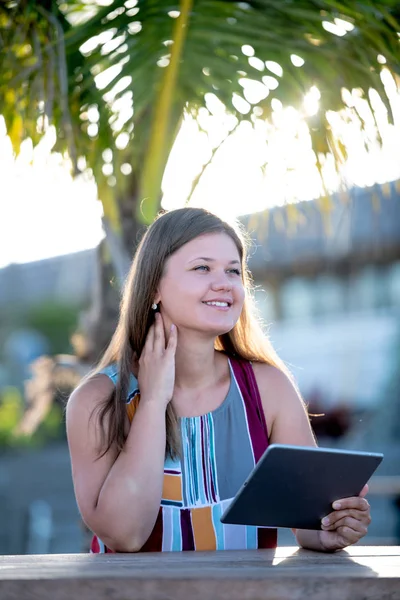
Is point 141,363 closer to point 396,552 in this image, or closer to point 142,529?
point 142,529

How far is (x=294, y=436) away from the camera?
245 cm

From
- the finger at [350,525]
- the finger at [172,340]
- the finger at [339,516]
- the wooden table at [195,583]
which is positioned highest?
the finger at [172,340]

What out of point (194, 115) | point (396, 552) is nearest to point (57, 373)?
point (194, 115)

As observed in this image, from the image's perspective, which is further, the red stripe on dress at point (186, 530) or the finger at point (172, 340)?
the finger at point (172, 340)

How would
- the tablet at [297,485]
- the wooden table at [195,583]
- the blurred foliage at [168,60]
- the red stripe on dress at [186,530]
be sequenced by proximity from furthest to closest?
the blurred foliage at [168,60]
the red stripe on dress at [186,530]
the tablet at [297,485]
the wooden table at [195,583]

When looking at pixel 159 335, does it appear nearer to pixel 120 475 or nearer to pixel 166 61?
pixel 120 475

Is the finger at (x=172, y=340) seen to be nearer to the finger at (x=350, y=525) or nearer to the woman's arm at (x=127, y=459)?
the woman's arm at (x=127, y=459)

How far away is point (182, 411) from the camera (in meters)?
2.43

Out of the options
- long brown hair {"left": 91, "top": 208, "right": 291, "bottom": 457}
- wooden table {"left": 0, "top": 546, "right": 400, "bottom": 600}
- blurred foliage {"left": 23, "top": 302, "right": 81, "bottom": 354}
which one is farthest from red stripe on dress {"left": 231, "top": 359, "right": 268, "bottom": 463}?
blurred foliage {"left": 23, "top": 302, "right": 81, "bottom": 354}

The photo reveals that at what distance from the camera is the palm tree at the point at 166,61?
2.94m

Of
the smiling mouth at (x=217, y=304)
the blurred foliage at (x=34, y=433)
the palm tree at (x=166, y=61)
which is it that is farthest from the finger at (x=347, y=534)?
the blurred foliage at (x=34, y=433)

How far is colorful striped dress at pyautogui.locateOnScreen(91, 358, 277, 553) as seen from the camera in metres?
2.26

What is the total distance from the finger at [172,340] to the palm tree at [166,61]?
2.84ft

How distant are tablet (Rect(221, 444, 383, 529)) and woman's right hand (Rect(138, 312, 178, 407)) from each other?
1.38 feet
